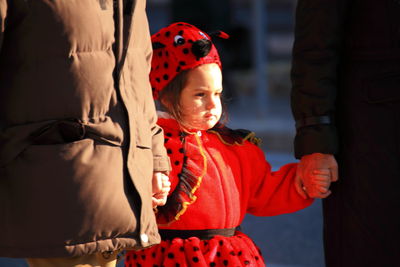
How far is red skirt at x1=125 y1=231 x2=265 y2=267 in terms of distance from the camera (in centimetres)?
278

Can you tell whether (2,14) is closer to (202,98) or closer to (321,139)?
(202,98)

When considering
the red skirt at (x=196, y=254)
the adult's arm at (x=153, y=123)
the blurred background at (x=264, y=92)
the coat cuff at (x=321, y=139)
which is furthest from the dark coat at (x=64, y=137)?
the blurred background at (x=264, y=92)

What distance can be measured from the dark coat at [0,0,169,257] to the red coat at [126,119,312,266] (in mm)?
590

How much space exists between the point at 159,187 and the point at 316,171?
0.66 meters

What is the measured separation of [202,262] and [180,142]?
0.44 meters

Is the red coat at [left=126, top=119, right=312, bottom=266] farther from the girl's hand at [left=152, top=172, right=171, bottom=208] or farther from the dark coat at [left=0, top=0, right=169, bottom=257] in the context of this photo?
the dark coat at [left=0, top=0, right=169, bottom=257]

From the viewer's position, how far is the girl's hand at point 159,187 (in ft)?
8.13

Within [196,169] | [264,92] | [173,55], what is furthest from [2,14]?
[264,92]

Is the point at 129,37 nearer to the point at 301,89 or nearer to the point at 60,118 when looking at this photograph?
the point at 60,118

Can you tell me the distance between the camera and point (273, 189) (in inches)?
121

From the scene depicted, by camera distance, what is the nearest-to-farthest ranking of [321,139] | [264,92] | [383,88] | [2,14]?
[2,14] → [383,88] → [321,139] → [264,92]

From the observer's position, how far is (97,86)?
2184 mm

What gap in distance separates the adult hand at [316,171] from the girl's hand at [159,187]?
24.2 inches

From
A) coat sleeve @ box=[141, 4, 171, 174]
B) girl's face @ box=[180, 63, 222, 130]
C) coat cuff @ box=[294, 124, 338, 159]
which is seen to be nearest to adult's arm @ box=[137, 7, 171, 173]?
coat sleeve @ box=[141, 4, 171, 174]
